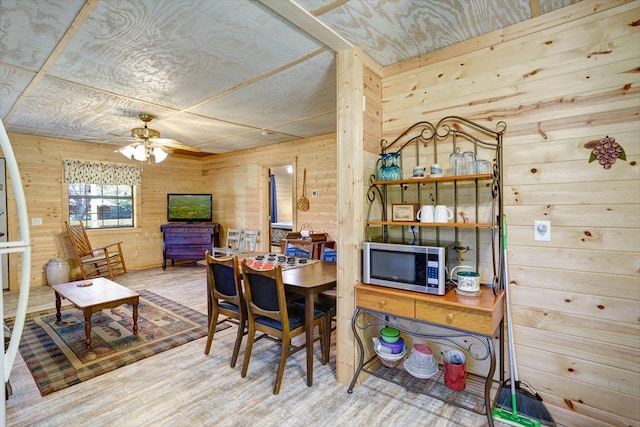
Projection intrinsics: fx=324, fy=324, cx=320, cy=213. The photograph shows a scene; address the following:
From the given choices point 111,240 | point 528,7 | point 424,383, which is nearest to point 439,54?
point 528,7

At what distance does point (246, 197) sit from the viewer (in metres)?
6.38

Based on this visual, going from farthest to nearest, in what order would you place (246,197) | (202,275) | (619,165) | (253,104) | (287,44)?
(246,197)
(202,275)
(253,104)
(287,44)
(619,165)

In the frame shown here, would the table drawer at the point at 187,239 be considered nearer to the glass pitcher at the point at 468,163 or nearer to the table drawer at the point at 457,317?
the table drawer at the point at 457,317

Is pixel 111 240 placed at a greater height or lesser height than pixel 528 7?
lesser

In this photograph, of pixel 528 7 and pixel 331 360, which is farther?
pixel 331 360

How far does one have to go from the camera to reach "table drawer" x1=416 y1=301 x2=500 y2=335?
5.86 ft

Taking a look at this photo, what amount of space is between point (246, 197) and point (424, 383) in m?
4.88

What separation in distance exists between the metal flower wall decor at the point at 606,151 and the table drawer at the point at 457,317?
3.51 feet

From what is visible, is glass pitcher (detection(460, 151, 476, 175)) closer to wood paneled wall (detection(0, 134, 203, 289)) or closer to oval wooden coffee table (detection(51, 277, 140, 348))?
oval wooden coffee table (detection(51, 277, 140, 348))

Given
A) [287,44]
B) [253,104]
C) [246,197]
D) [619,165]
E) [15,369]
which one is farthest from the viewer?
[246,197]

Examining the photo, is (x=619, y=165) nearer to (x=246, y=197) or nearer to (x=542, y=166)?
(x=542, y=166)

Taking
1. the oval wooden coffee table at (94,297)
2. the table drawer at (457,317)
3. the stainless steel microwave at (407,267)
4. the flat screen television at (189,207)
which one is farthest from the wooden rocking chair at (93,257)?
the table drawer at (457,317)

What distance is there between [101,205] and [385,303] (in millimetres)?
5817

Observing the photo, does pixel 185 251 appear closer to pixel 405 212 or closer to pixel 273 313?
pixel 273 313
